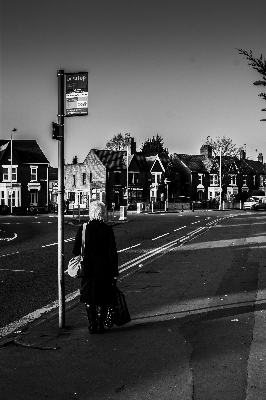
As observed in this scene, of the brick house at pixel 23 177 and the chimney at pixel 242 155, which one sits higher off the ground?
the chimney at pixel 242 155

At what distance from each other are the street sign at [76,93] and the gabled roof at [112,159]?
7517cm

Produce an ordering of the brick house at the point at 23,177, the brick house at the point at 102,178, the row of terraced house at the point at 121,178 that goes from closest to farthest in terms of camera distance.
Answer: the brick house at the point at 23,177
the row of terraced house at the point at 121,178
the brick house at the point at 102,178

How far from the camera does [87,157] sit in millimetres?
86688

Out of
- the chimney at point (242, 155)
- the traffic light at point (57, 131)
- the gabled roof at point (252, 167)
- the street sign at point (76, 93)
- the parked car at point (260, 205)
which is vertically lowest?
the parked car at point (260, 205)

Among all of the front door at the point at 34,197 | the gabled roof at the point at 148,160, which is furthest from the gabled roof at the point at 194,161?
the front door at the point at 34,197

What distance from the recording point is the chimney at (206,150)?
9506cm

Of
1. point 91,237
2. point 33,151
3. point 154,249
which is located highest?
point 33,151

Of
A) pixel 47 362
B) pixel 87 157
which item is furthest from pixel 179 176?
pixel 47 362

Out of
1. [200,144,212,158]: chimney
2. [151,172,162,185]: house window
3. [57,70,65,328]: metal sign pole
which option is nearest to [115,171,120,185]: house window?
[151,172,162,185]: house window

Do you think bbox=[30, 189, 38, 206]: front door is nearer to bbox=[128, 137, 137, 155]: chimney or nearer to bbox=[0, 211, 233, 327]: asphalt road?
bbox=[128, 137, 137, 155]: chimney

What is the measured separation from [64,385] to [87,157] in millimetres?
82150

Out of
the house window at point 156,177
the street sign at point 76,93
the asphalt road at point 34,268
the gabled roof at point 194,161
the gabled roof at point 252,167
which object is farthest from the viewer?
the gabled roof at point 252,167

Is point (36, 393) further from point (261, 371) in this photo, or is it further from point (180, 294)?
point (180, 294)

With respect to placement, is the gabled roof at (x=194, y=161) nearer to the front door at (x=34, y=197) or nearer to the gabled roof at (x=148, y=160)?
the gabled roof at (x=148, y=160)
